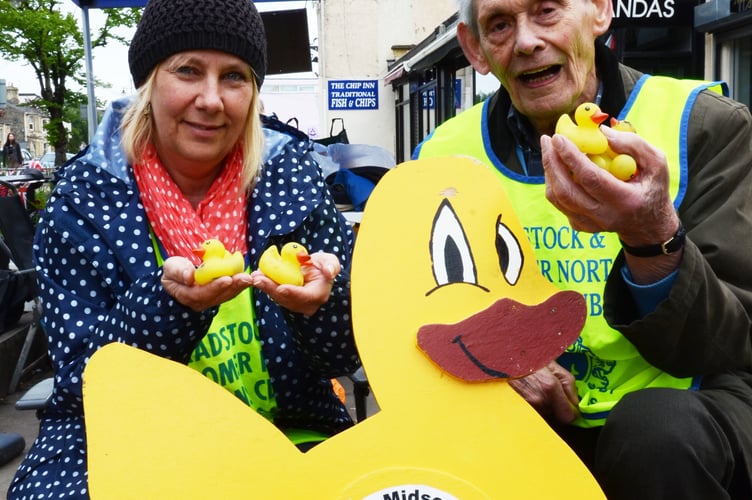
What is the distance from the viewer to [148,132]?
1.88 metres

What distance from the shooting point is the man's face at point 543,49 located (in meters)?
1.78

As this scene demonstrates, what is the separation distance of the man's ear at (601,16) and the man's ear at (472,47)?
0.28m

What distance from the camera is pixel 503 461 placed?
1.37 meters

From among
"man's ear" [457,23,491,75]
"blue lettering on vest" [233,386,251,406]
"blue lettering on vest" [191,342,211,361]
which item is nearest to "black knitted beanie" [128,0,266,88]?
"man's ear" [457,23,491,75]

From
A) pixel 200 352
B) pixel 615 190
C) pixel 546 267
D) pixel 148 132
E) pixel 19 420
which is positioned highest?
pixel 148 132

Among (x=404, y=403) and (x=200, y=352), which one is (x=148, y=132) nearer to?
(x=200, y=352)

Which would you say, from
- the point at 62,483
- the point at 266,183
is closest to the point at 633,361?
the point at 266,183

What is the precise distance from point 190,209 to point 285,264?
499 millimetres

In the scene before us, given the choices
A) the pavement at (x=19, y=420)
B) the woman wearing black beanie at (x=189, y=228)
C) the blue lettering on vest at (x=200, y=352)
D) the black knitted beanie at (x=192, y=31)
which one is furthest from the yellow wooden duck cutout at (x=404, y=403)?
the pavement at (x=19, y=420)

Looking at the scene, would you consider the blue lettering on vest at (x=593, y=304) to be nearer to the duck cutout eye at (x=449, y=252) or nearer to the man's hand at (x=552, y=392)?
the man's hand at (x=552, y=392)

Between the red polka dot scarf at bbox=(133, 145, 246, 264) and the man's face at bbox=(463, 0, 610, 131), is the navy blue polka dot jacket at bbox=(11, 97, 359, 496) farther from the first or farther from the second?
the man's face at bbox=(463, 0, 610, 131)

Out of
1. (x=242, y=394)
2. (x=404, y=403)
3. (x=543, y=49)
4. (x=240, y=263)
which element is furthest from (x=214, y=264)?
(x=543, y=49)

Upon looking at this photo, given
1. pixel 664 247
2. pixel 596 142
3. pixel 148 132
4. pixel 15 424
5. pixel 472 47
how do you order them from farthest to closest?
1. pixel 15 424
2. pixel 472 47
3. pixel 148 132
4. pixel 664 247
5. pixel 596 142

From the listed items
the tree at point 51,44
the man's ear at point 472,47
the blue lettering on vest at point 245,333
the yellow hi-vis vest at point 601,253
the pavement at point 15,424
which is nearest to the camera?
the yellow hi-vis vest at point 601,253
